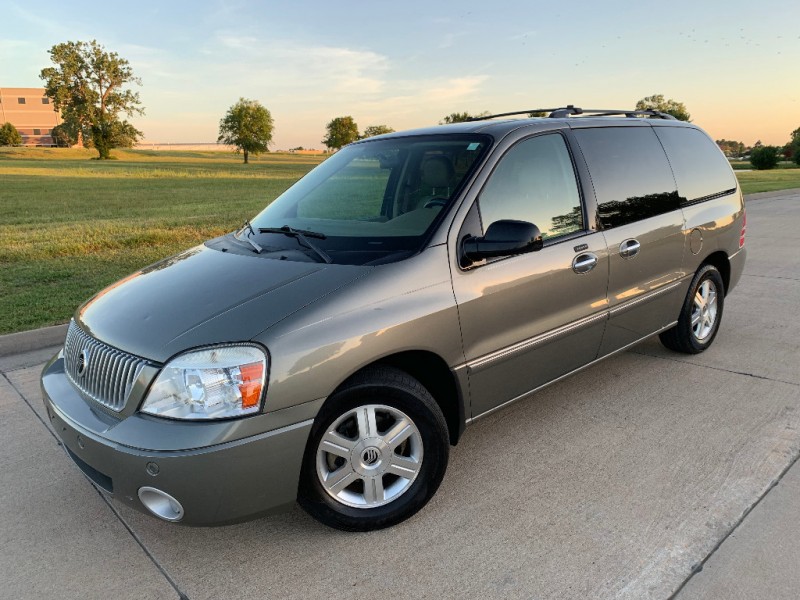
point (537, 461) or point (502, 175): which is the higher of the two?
point (502, 175)

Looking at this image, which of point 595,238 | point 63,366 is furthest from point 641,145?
point 63,366

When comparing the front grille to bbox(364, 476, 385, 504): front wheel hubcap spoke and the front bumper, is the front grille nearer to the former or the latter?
the front bumper

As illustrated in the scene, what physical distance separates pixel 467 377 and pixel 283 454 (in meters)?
0.99

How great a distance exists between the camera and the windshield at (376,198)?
307cm

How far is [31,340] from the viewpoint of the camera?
5340mm

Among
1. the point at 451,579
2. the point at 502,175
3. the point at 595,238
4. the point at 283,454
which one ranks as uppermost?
the point at 502,175

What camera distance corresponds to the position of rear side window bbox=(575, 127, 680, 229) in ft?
12.4

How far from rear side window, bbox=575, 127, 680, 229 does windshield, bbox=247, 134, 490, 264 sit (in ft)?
2.76

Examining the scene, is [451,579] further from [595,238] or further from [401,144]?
[401,144]

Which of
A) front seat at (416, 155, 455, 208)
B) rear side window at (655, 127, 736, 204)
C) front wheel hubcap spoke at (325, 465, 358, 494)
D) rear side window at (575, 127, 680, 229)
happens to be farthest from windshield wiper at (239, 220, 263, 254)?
rear side window at (655, 127, 736, 204)

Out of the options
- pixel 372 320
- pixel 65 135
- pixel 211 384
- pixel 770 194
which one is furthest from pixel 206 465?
pixel 65 135

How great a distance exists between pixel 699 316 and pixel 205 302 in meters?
3.79

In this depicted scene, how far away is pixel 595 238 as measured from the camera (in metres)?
3.67

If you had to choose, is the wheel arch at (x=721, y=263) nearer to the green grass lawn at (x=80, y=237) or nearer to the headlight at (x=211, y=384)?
the headlight at (x=211, y=384)
